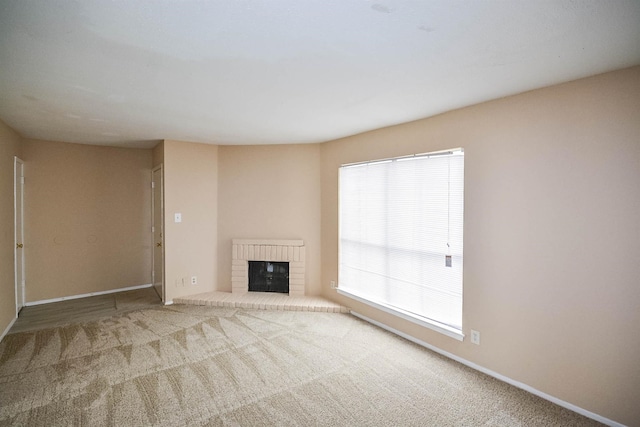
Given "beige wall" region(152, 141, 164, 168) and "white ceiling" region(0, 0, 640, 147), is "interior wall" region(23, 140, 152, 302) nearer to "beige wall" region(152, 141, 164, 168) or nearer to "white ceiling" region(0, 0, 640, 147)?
"beige wall" region(152, 141, 164, 168)

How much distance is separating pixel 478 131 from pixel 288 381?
9.06 ft

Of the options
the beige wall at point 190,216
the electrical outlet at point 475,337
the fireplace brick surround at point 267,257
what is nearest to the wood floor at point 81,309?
the beige wall at point 190,216

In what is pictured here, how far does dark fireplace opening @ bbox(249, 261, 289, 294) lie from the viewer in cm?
491

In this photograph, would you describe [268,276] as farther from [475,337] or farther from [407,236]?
[475,337]

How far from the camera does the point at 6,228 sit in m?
3.63

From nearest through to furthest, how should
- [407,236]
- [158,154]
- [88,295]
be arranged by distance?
[407,236]
[158,154]
[88,295]

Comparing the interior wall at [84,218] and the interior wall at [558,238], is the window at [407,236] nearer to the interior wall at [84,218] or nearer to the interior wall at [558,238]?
the interior wall at [558,238]

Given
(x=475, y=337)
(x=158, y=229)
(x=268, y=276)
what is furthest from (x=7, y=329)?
(x=475, y=337)

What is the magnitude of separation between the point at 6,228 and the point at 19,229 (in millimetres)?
891

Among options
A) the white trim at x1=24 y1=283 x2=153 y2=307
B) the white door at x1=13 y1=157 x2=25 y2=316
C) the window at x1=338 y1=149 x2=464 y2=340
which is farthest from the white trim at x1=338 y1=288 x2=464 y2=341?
the white door at x1=13 y1=157 x2=25 y2=316

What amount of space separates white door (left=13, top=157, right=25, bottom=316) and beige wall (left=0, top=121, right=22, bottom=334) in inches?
14.3

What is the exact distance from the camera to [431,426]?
83.4 inches

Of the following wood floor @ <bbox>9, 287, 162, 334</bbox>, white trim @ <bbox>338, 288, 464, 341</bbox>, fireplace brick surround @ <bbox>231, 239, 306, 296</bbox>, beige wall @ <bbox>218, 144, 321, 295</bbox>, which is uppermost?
beige wall @ <bbox>218, 144, 321, 295</bbox>

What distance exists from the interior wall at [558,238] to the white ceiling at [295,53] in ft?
0.80
